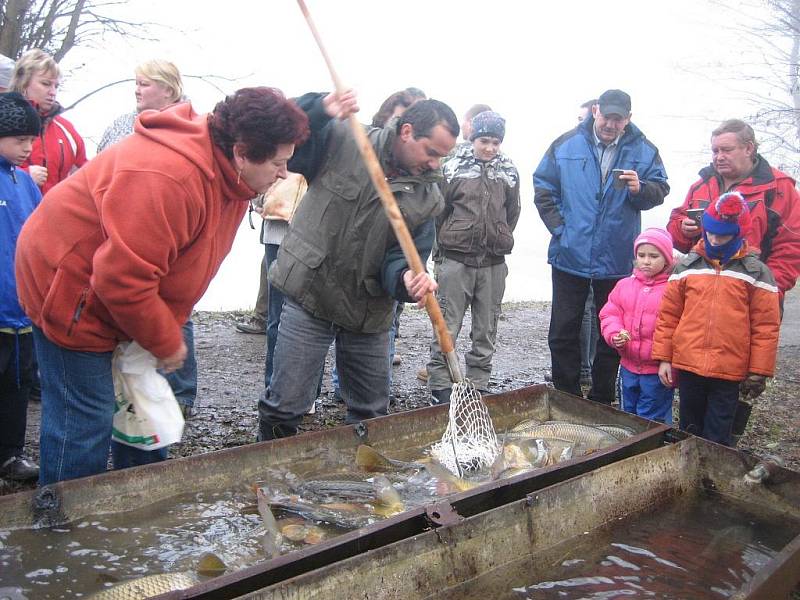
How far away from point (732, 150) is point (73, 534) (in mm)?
4871

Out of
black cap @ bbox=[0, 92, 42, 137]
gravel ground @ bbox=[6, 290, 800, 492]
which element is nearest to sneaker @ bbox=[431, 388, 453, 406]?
gravel ground @ bbox=[6, 290, 800, 492]

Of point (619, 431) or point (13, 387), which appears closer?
point (13, 387)

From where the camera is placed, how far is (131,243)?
278 cm

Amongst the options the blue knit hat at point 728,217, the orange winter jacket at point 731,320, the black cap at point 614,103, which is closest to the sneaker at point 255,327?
the black cap at point 614,103

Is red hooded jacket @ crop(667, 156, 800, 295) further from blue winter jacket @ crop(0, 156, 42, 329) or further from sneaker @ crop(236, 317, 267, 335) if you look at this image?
sneaker @ crop(236, 317, 267, 335)

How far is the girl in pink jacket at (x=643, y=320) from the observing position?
5207mm

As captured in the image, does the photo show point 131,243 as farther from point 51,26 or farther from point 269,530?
point 51,26

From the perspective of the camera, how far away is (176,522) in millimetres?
3416

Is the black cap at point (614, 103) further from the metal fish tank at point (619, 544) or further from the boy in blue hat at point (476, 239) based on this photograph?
the metal fish tank at point (619, 544)

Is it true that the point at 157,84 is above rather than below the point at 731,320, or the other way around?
above

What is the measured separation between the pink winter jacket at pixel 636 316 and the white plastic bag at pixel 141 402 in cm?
330

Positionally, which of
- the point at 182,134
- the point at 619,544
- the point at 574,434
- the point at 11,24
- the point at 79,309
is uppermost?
the point at 11,24

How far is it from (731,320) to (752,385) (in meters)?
0.46

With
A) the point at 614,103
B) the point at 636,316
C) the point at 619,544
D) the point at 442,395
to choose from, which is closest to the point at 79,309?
the point at 619,544
